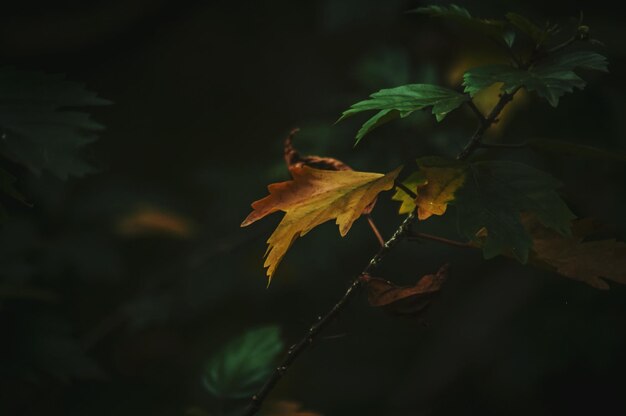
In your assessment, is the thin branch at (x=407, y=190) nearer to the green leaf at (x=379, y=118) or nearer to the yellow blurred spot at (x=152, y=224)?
the green leaf at (x=379, y=118)

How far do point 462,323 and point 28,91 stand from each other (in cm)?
177

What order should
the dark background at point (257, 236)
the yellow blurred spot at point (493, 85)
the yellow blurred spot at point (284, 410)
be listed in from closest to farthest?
the yellow blurred spot at point (284, 410), the dark background at point (257, 236), the yellow blurred spot at point (493, 85)

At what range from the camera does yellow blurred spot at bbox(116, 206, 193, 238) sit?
1.80 meters

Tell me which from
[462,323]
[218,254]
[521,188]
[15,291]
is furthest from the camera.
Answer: [462,323]

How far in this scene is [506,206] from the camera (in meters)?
0.71

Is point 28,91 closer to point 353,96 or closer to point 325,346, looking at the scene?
point 353,96

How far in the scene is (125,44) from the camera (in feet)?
9.61

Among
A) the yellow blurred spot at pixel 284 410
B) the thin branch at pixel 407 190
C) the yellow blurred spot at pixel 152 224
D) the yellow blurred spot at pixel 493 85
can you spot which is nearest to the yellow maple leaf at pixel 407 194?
the thin branch at pixel 407 190

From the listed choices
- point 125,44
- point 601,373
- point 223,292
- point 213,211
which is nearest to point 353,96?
point 213,211

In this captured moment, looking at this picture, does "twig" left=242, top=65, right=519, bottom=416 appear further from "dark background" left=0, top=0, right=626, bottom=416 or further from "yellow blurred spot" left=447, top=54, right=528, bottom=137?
"yellow blurred spot" left=447, top=54, right=528, bottom=137

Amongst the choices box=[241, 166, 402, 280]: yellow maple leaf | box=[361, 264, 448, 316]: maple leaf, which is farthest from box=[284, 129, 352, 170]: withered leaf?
box=[361, 264, 448, 316]: maple leaf

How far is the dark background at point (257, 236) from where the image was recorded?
1.41 m

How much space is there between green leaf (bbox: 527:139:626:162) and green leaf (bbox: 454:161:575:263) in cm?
4

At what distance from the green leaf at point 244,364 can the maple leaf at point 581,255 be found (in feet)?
1.43
